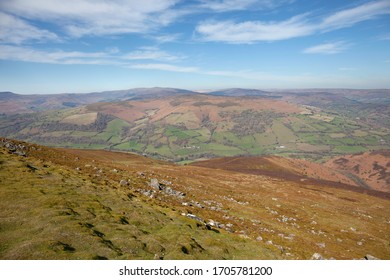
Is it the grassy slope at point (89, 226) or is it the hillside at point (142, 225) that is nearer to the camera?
the grassy slope at point (89, 226)

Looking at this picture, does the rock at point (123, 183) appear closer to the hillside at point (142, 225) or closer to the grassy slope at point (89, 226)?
the hillside at point (142, 225)

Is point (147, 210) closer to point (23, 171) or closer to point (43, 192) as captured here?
point (43, 192)

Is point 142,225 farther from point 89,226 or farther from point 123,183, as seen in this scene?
point 123,183

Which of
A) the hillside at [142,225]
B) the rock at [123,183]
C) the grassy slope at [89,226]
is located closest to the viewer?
the grassy slope at [89,226]

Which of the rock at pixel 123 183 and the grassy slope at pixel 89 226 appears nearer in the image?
the grassy slope at pixel 89 226

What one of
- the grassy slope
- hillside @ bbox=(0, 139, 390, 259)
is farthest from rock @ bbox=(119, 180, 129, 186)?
the grassy slope

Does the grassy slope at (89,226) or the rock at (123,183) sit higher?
the grassy slope at (89,226)

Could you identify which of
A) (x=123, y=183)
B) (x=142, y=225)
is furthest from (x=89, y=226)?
(x=123, y=183)

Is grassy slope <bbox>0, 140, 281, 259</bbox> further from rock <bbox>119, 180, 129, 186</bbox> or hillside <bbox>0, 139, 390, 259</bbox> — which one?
rock <bbox>119, 180, 129, 186</bbox>

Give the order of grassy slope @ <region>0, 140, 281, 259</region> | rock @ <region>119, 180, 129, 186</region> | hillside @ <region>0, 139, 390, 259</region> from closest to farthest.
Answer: grassy slope @ <region>0, 140, 281, 259</region>
hillside @ <region>0, 139, 390, 259</region>
rock @ <region>119, 180, 129, 186</region>

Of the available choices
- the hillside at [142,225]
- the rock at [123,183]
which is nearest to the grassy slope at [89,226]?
the hillside at [142,225]

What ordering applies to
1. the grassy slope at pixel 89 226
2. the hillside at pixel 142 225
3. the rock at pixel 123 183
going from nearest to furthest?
1. the grassy slope at pixel 89 226
2. the hillside at pixel 142 225
3. the rock at pixel 123 183
